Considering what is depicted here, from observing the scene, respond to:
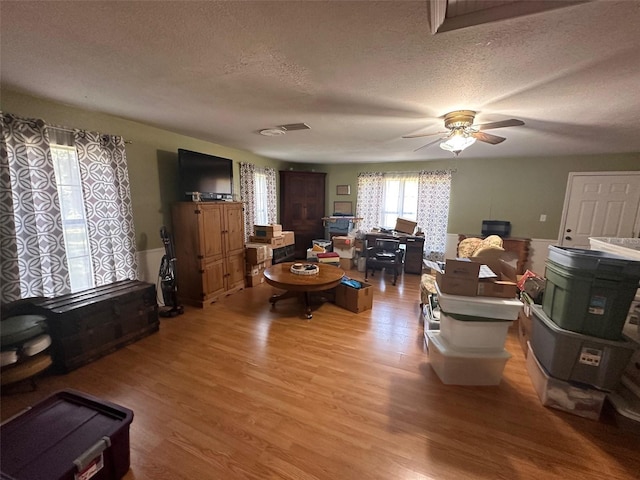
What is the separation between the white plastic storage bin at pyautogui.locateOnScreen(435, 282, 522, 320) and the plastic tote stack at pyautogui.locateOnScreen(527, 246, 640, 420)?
0.24 meters

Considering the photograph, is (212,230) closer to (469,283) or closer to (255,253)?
(255,253)

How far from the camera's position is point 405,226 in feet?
16.4

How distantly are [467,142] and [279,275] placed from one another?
8.17ft

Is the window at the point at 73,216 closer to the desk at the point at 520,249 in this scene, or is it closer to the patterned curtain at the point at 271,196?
the patterned curtain at the point at 271,196

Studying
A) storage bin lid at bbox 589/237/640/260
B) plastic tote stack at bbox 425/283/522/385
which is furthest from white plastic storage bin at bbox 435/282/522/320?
storage bin lid at bbox 589/237/640/260

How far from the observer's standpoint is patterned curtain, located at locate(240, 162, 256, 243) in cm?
445

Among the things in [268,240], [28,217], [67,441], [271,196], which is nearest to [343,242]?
[268,240]

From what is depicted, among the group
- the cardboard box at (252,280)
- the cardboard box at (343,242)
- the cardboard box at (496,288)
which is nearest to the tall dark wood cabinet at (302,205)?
the cardboard box at (343,242)

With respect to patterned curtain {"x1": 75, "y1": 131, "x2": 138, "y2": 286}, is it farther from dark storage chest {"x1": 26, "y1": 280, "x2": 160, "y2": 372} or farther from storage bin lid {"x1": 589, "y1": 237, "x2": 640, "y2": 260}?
storage bin lid {"x1": 589, "y1": 237, "x2": 640, "y2": 260}

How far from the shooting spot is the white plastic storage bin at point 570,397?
5.38ft

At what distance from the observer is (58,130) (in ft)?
7.30

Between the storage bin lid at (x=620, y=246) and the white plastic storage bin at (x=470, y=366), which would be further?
the storage bin lid at (x=620, y=246)

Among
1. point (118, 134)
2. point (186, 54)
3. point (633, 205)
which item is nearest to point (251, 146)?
point (118, 134)

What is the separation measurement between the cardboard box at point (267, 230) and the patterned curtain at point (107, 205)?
1.92 meters
